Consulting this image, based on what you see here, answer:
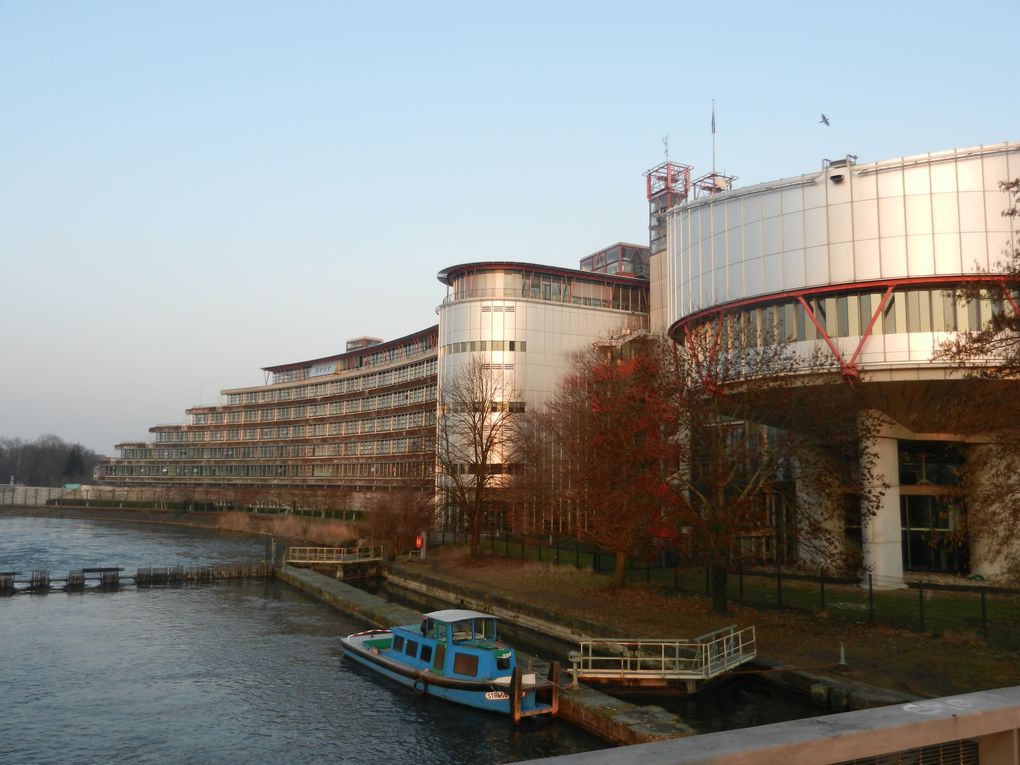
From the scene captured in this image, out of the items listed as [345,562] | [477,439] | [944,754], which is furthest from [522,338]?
[944,754]

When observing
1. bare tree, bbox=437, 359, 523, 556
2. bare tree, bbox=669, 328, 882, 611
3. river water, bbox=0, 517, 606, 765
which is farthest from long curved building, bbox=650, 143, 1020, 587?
river water, bbox=0, 517, 606, 765

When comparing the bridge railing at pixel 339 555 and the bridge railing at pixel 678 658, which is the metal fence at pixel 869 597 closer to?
the bridge railing at pixel 678 658

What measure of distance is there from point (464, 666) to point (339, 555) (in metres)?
39.9

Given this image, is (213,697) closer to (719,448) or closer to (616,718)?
(616,718)

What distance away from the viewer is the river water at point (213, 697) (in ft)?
70.7

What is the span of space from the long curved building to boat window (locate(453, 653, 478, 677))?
21.0 meters

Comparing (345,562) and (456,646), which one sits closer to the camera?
(456,646)

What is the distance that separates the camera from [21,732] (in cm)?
2297

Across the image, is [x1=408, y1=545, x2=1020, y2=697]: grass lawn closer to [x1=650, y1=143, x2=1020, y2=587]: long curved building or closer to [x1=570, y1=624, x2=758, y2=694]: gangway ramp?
[x1=570, y1=624, x2=758, y2=694]: gangway ramp

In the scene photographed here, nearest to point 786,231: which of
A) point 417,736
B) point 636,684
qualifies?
point 636,684

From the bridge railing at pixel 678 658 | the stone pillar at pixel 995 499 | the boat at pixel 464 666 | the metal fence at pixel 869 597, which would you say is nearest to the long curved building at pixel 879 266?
the metal fence at pixel 869 597

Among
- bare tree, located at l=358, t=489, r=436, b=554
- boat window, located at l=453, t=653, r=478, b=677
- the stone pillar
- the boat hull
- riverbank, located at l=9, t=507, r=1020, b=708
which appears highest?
the stone pillar

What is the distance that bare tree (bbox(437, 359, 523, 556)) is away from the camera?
59719 mm

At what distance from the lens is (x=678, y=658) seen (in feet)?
80.7
